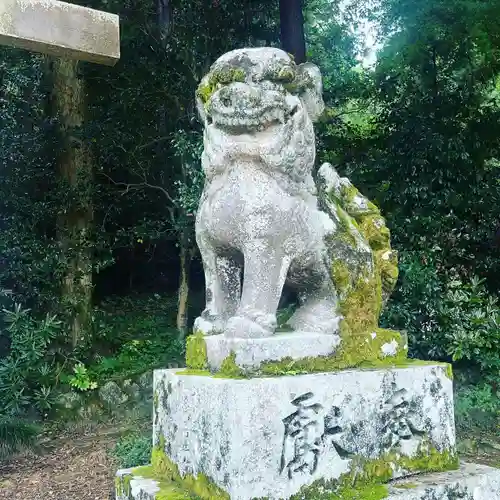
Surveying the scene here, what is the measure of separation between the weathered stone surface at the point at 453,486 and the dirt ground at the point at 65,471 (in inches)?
115

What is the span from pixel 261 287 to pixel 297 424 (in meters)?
0.47

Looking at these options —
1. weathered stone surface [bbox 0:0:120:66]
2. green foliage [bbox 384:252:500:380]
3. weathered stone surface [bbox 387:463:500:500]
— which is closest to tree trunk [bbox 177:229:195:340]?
green foliage [bbox 384:252:500:380]

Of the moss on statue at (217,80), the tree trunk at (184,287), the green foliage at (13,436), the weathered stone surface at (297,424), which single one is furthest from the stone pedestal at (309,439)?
the tree trunk at (184,287)

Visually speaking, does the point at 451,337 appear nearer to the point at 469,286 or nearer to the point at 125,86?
the point at 469,286

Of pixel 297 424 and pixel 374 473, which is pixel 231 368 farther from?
pixel 374 473

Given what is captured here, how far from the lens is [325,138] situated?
6.99 m

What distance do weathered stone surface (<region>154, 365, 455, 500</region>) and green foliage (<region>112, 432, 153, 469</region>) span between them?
7.52 ft

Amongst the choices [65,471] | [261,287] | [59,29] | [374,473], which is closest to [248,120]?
[261,287]

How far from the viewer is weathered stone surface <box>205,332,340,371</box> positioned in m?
2.08

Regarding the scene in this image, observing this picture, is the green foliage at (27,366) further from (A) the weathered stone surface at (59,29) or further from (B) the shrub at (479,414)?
(B) the shrub at (479,414)

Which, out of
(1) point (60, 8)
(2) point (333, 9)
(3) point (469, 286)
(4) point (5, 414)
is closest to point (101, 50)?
(1) point (60, 8)

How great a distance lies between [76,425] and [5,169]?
280 cm

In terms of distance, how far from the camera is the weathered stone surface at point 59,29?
3.12m

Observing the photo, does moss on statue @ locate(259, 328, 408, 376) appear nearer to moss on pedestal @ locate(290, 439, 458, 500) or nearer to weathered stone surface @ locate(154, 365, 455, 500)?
weathered stone surface @ locate(154, 365, 455, 500)
